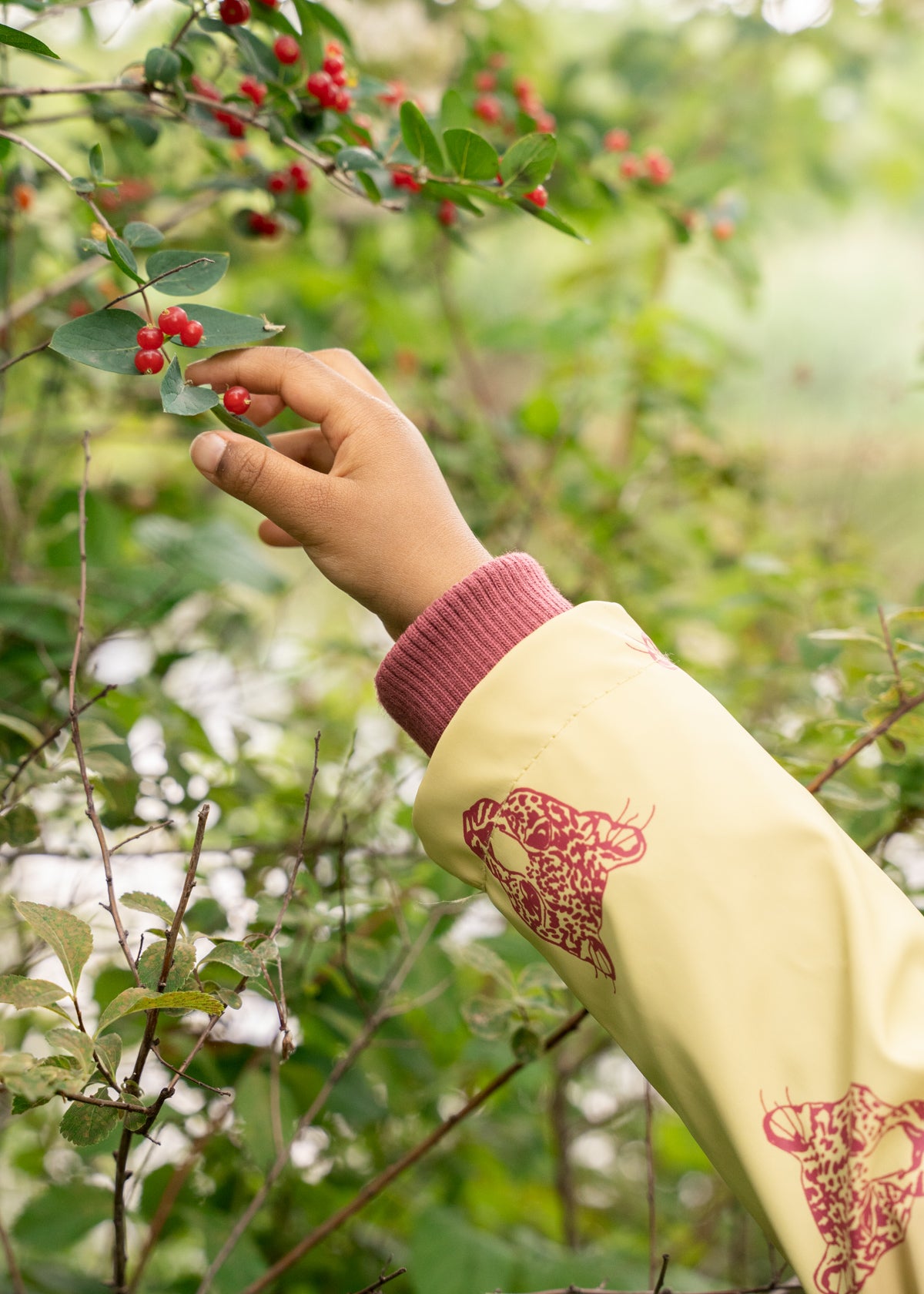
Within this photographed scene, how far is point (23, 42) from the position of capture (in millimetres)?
406

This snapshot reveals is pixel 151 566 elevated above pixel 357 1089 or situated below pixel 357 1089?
above

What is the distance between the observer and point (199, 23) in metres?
0.55

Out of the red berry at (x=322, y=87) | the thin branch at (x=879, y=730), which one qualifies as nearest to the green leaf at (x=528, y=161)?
the red berry at (x=322, y=87)

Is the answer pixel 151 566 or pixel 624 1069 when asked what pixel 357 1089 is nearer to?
pixel 151 566

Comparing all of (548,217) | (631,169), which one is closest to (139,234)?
(548,217)

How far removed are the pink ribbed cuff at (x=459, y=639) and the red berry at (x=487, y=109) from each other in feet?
2.09

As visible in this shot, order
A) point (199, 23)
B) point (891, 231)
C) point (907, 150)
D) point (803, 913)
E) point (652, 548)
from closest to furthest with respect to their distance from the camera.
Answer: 1. point (803, 913)
2. point (199, 23)
3. point (652, 548)
4. point (907, 150)
5. point (891, 231)

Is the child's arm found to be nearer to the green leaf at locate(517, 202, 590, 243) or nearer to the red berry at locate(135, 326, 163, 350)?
the red berry at locate(135, 326, 163, 350)

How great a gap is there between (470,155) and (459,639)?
0.95 feet

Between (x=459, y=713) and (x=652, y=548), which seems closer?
(x=459, y=713)

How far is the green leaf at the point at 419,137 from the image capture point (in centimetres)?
52

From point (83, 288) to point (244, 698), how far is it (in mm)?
500

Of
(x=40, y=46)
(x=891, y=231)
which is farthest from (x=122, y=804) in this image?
(x=891, y=231)

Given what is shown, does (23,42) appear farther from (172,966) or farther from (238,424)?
(172,966)
